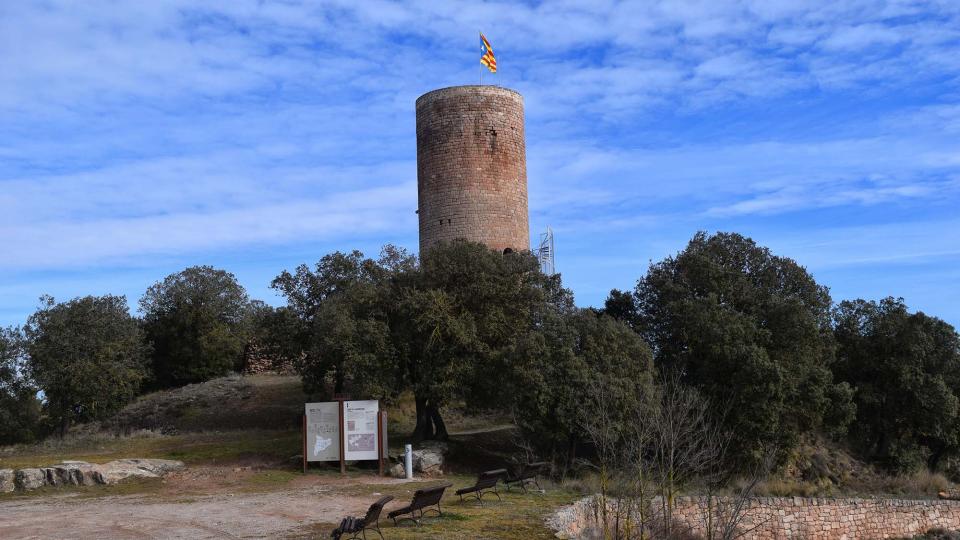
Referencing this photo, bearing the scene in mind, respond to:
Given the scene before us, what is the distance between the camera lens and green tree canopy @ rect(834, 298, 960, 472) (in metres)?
29.0

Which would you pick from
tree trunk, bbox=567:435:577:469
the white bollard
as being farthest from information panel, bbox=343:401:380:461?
tree trunk, bbox=567:435:577:469

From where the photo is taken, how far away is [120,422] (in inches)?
1362

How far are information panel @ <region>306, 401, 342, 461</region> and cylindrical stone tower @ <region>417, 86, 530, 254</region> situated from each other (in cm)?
1263

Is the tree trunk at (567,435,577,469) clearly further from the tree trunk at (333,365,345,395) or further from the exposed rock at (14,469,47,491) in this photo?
the exposed rock at (14,469,47,491)

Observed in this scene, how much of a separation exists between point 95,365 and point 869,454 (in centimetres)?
2742

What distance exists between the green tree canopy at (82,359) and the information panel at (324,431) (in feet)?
46.1

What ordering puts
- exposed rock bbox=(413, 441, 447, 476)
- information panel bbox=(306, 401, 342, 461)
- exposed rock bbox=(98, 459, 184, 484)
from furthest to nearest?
information panel bbox=(306, 401, 342, 461), exposed rock bbox=(413, 441, 447, 476), exposed rock bbox=(98, 459, 184, 484)

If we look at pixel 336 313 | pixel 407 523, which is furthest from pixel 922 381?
pixel 407 523

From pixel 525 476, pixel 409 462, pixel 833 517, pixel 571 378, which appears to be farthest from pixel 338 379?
pixel 833 517

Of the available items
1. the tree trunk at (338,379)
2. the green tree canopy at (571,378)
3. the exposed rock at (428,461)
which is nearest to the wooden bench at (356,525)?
the exposed rock at (428,461)

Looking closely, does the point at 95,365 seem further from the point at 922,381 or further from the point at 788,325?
the point at 922,381

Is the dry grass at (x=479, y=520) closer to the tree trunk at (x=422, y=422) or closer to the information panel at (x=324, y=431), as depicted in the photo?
the information panel at (x=324, y=431)

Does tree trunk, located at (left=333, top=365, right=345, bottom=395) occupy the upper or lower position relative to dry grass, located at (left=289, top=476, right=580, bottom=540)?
upper

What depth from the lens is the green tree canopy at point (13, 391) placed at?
33625 mm
